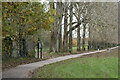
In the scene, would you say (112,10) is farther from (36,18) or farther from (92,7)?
(36,18)

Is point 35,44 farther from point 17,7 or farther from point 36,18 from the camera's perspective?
point 17,7

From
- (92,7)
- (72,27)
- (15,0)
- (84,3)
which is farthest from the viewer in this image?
(72,27)

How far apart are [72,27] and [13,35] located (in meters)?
14.3

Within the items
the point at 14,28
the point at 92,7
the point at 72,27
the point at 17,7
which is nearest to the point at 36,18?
the point at 14,28

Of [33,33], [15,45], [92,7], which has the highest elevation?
[92,7]

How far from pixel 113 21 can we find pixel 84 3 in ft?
14.4

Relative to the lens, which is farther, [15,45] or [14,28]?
[15,45]

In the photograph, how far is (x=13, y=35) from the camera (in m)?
14.1

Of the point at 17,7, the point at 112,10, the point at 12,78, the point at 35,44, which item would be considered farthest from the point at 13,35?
the point at 112,10

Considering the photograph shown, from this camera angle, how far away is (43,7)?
12.9 meters

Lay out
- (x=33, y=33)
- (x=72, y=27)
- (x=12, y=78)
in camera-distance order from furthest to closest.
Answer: (x=72, y=27)
(x=33, y=33)
(x=12, y=78)

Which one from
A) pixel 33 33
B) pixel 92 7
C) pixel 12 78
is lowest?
pixel 12 78

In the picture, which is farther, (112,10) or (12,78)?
(112,10)

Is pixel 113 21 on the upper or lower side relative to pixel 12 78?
upper
